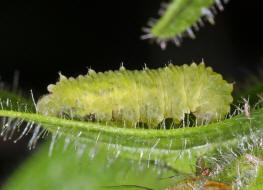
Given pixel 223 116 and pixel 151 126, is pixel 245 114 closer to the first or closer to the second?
pixel 223 116

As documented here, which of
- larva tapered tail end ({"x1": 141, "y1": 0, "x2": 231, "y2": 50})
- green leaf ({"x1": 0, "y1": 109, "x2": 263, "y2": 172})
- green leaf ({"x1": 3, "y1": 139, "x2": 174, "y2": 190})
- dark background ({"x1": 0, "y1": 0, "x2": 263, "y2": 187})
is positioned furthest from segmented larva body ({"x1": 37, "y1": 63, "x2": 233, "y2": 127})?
dark background ({"x1": 0, "y1": 0, "x2": 263, "y2": 187})

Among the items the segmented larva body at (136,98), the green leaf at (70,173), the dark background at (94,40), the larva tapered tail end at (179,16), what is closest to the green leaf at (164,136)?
the segmented larva body at (136,98)

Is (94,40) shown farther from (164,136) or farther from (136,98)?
(164,136)

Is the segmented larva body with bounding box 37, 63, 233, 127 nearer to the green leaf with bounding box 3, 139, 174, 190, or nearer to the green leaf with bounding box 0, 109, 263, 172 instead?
the green leaf with bounding box 0, 109, 263, 172

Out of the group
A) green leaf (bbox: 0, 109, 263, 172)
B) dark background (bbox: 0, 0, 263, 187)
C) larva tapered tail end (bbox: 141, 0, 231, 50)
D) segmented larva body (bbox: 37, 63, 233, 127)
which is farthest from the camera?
dark background (bbox: 0, 0, 263, 187)

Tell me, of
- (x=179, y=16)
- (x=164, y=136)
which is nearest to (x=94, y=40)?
(x=179, y=16)
